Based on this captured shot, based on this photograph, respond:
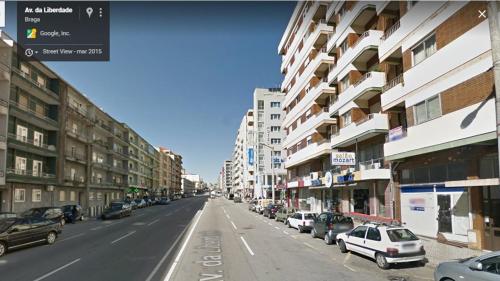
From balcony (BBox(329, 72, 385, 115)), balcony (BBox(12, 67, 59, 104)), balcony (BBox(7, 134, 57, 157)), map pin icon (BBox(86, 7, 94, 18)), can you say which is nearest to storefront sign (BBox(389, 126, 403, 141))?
balcony (BBox(329, 72, 385, 115))

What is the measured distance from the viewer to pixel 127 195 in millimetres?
77375

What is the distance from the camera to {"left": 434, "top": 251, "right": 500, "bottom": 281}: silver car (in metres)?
7.63

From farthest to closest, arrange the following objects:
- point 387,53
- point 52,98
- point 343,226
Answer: point 52,98 → point 387,53 → point 343,226

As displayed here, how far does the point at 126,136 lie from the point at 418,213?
2667 inches

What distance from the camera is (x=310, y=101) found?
3928cm

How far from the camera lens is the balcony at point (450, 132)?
1411cm

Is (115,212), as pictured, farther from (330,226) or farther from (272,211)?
(330,226)

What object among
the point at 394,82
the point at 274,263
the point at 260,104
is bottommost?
the point at 274,263

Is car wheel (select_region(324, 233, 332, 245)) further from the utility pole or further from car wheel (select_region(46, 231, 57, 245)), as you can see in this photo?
car wheel (select_region(46, 231, 57, 245))

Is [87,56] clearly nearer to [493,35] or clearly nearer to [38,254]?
[38,254]

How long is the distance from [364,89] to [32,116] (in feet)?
99.5

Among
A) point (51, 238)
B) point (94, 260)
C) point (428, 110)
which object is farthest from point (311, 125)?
point (94, 260)

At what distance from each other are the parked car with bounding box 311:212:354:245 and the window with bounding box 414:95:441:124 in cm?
638

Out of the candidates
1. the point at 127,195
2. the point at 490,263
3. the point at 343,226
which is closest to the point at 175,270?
the point at 490,263
